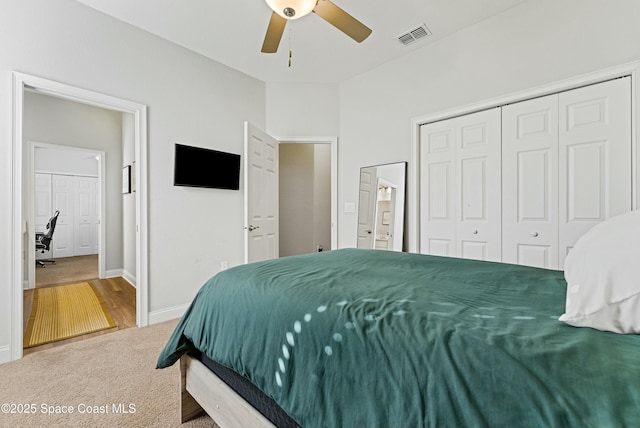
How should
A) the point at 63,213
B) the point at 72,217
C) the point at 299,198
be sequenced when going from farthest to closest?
the point at 72,217, the point at 63,213, the point at 299,198

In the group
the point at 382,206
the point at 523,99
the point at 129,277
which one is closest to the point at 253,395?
the point at 382,206

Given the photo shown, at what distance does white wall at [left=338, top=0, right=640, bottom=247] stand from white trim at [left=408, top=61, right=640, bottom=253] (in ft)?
0.18

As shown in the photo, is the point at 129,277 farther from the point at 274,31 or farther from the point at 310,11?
the point at 310,11

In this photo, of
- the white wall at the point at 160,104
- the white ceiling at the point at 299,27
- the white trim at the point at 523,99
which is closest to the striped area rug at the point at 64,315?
the white wall at the point at 160,104

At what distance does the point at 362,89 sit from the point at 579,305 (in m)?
3.41

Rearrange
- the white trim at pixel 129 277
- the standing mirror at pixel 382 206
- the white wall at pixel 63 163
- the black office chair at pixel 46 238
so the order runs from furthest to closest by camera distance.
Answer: the white wall at pixel 63 163, the black office chair at pixel 46 238, the white trim at pixel 129 277, the standing mirror at pixel 382 206

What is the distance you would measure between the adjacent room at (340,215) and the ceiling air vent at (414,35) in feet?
0.10

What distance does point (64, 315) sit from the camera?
10.1ft

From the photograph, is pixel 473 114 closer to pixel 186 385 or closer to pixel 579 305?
pixel 579 305

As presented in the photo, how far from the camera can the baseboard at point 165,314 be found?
2912mm

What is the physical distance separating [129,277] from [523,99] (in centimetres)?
549

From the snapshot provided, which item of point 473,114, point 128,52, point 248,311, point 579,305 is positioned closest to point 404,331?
point 579,305

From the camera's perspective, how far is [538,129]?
239 centimetres

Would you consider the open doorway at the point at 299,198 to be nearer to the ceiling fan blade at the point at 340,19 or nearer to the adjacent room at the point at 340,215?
the adjacent room at the point at 340,215
